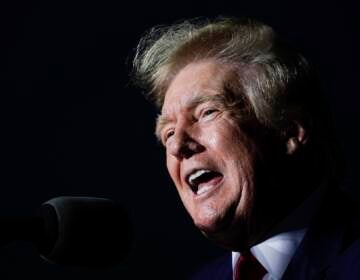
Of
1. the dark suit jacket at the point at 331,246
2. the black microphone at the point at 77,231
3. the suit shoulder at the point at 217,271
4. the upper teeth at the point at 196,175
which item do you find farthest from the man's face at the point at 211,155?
the black microphone at the point at 77,231

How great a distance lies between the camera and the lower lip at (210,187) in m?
1.42

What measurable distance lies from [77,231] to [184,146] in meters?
0.61

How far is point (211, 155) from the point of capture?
1.44 meters

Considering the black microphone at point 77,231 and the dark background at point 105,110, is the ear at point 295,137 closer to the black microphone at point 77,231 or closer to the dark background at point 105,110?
the dark background at point 105,110

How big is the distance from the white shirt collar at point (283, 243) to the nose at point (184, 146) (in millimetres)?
232

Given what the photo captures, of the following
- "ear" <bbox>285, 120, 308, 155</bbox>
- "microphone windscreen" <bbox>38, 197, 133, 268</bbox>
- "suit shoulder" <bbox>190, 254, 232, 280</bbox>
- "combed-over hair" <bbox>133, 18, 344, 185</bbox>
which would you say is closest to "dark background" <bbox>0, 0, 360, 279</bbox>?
"suit shoulder" <bbox>190, 254, 232, 280</bbox>

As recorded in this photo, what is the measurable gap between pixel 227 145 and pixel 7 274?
0.85m

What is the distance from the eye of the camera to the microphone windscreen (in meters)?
0.85

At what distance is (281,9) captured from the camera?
2.08 m

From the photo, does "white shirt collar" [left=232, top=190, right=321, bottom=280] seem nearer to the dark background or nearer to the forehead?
the forehead

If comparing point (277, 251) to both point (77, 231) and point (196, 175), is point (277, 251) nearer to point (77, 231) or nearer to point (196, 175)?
point (196, 175)

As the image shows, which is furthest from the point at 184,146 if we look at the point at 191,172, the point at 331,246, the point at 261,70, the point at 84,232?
the point at 84,232

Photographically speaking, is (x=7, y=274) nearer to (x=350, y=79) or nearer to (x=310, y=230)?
(x=310, y=230)

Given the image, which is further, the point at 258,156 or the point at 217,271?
the point at 217,271
